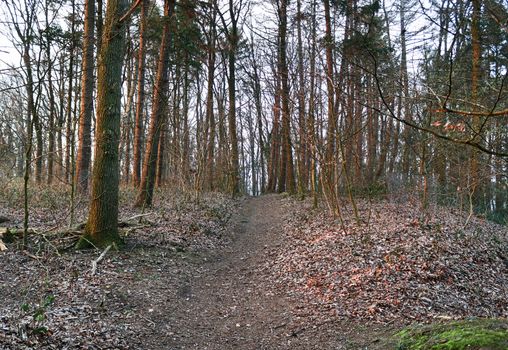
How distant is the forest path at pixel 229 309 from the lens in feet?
17.5

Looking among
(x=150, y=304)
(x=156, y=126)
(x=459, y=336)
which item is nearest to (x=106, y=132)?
(x=150, y=304)

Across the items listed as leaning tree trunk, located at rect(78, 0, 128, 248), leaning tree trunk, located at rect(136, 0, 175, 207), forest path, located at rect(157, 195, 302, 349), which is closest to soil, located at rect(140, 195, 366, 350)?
forest path, located at rect(157, 195, 302, 349)

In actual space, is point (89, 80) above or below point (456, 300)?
above

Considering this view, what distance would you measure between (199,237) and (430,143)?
7502 millimetres

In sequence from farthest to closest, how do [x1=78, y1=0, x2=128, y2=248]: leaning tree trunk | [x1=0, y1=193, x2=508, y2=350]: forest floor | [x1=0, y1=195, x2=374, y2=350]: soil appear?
1. [x1=78, y1=0, x2=128, y2=248]: leaning tree trunk
2. [x1=0, y1=193, x2=508, y2=350]: forest floor
3. [x1=0, y1=195, x2=374, y2=350]: soil

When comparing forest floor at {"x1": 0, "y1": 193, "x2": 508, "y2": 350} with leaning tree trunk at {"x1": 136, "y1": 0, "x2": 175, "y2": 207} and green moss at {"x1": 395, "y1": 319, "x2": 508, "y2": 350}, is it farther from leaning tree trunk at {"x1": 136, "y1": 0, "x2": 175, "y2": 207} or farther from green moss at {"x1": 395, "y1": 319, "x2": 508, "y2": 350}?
leaning tree trunk at {"x1": 136, "y1": 0, "x2": 175, "y2": 207}

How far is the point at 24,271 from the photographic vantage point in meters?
6.48

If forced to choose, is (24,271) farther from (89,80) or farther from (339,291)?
(89,80)

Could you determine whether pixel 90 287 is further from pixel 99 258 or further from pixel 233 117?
pixel 233 117

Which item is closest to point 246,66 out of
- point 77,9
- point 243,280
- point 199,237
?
point 77,9

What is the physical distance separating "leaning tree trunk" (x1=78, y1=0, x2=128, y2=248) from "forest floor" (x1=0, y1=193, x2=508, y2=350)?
526 mm

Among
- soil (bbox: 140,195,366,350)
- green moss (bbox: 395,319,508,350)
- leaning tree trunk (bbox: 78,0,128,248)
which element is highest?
leaning tree trunk (bbox: 78,0,128,248)

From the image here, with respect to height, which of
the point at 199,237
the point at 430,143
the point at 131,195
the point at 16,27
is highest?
the point at 16,27

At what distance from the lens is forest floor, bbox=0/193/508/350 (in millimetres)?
5145
